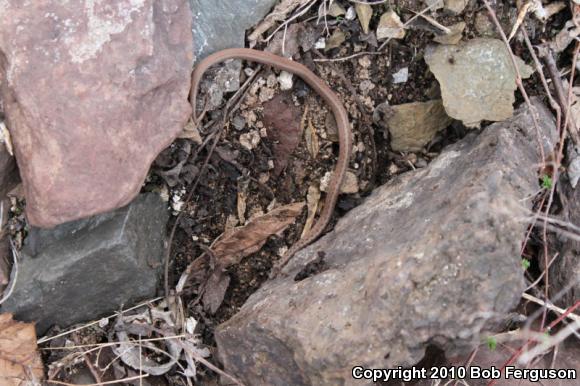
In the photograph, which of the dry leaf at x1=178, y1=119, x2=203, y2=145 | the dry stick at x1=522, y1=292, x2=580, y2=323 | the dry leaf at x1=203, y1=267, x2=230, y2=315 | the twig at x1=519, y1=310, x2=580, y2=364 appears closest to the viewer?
the twig at x1=519, y1=310, x2=580, y2=364

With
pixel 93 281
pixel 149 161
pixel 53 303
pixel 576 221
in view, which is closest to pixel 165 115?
pixel 149 161

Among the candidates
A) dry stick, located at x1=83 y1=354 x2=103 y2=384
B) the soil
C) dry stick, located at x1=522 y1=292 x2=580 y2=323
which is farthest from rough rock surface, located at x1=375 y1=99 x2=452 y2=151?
dry stick, located at x1=83 y1=354 x2=103 y2=384

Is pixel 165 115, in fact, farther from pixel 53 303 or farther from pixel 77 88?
pixel 53 303

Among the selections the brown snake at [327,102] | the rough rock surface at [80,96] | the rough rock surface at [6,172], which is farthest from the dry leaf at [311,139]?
the rough rock surface at [6,172]

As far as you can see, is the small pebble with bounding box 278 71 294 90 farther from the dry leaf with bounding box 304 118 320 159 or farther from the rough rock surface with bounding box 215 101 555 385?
the rough rock surface with bounding box 215 101 555 385

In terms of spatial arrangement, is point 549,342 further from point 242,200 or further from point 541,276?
point 242,200

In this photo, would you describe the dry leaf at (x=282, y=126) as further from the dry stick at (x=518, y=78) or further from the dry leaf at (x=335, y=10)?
the dry stick at (x=518, y=78)
